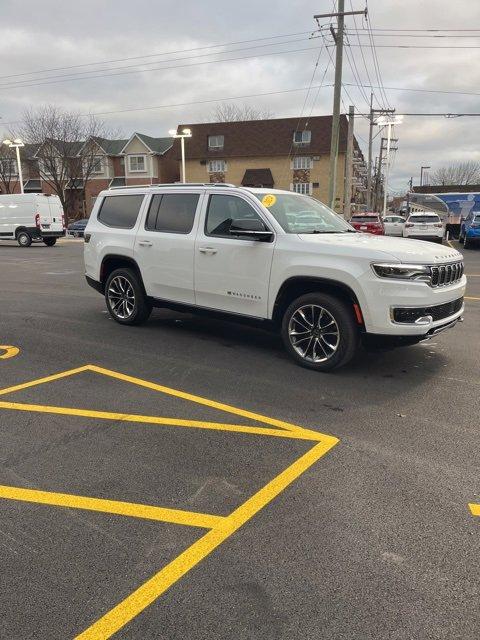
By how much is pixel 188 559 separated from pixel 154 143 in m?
55.9

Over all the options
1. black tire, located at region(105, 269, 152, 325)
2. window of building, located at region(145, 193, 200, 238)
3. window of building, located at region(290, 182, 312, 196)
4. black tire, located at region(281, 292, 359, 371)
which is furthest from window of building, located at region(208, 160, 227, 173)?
black tire, located at region(281, 292, 359, 371)

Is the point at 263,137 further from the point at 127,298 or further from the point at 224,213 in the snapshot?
the point at 224,213

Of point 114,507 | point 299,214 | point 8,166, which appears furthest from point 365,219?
point 8,166

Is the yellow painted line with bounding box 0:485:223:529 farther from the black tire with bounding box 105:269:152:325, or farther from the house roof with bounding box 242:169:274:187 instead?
the house roof with bounding box 242:169:274:187

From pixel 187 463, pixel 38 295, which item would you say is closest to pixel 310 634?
pixel 187 463

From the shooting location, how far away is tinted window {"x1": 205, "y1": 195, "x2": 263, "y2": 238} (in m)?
5.82

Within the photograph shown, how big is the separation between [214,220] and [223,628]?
15.4 feet

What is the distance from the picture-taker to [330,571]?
2.46 metres

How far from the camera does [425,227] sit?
2617cm

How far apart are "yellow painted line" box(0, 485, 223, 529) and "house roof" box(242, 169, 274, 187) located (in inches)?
1874

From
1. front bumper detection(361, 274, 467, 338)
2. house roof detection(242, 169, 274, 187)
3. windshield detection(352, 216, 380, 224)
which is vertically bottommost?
front bumper detection(361, 274, 467, 338)

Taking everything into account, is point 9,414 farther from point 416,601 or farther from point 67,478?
point 416,601

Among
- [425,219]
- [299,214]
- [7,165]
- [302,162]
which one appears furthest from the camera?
[7,165]

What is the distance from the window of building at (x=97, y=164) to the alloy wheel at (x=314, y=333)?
4751 centimetres
